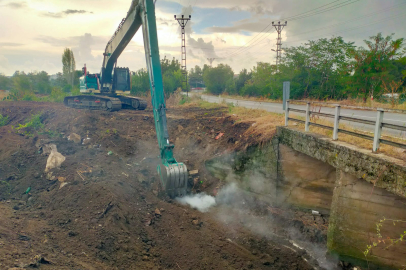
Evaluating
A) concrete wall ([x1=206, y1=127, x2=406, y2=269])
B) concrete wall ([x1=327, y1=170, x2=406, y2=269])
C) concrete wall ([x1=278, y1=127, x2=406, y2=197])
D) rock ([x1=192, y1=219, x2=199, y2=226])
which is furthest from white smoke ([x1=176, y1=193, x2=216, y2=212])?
concrete wall ([x1=327, y1=170, x2=406, y2=269])

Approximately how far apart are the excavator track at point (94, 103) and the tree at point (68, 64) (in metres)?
43.5

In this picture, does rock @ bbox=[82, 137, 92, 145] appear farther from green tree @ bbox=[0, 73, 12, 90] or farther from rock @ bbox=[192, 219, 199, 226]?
green tree @ bbox=[0, 73, 12, 90]

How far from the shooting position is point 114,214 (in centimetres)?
654

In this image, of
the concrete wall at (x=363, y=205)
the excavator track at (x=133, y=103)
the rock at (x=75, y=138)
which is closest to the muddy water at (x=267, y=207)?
the concrete wall at (x=363, y=205)

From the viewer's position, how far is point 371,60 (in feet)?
66.3

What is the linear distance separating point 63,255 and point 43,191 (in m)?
3.95

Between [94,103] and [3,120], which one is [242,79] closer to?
[94,103]

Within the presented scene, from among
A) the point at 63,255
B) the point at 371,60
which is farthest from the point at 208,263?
the point at 371,60

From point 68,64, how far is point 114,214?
6209 centimetres

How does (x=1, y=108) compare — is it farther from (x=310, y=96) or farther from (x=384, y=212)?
(x=310, y=96)

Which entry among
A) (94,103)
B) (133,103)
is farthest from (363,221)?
(94,103)

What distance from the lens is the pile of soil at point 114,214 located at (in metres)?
5.27

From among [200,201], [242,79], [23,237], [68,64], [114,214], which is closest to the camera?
[23,237]

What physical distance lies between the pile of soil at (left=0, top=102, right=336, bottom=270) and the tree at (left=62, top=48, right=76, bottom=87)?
53.0m
